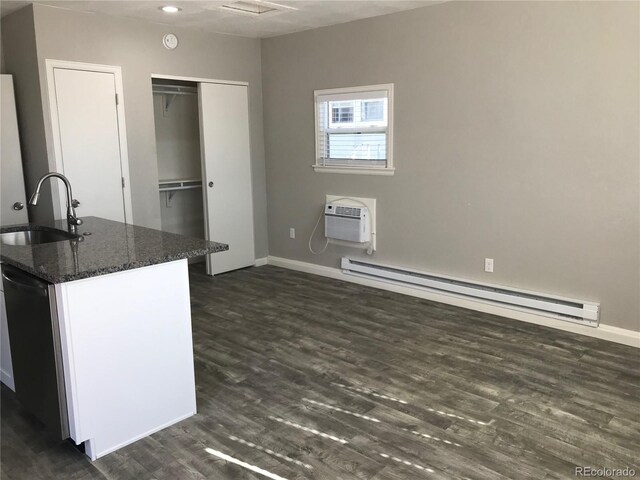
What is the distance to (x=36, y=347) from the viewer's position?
8.18 ft

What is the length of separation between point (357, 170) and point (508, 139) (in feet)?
4.91

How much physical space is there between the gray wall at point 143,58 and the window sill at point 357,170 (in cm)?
88

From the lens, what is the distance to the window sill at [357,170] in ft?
16.0

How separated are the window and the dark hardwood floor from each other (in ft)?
4.90

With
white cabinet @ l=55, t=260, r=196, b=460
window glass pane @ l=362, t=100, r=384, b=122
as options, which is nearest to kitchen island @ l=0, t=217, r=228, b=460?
white cabinet @ l=55, t=260, r=196, b=460

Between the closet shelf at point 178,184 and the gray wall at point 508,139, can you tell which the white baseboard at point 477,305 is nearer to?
the gray wall at point 508,139

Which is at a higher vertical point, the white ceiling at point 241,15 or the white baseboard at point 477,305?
the white ceiling at point 241,15

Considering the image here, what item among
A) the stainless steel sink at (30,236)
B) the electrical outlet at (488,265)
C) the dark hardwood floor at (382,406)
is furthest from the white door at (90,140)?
the electrical outlet at (488,265)

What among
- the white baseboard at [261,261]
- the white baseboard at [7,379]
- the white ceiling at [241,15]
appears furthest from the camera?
the white baseboard at [261,261]

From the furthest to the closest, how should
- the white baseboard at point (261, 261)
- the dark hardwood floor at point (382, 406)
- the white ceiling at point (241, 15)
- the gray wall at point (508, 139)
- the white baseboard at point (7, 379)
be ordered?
the white baseboard at point (261, 261), the white ceiling at point (241, 15), the gray wall at point (508, 139), the white baseboard at point (7, 379), the dark hardwood floor at point (382, 406)

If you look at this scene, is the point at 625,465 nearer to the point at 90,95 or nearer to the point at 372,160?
the point at 372,160

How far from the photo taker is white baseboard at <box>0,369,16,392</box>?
3.02 meters

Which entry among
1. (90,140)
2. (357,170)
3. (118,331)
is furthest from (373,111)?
(118,331)

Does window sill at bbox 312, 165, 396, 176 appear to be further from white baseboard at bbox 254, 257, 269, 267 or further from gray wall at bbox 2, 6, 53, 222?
gray wall at bbox 2, 6, 53, 222
